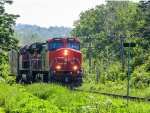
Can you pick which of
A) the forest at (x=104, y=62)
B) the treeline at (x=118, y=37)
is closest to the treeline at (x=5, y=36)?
the forest at (x=104, y=62)

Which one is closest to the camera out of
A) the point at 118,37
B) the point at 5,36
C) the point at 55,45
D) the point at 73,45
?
the point at 55,45

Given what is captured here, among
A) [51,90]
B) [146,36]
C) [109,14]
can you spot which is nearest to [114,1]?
[109,14]

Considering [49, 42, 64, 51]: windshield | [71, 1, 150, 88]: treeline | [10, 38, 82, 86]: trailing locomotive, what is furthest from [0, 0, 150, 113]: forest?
[49, 42, 64, 51]: windshield

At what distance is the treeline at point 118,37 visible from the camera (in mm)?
37394

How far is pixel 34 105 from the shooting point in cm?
1338

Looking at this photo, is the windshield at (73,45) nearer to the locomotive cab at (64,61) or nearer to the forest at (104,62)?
the locomotive cab at (64,61)

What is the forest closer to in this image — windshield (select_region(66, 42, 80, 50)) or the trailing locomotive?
the trailing locomotive

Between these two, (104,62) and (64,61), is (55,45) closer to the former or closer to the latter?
(64,61)

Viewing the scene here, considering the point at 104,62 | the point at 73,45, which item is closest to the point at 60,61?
the point at 73,45

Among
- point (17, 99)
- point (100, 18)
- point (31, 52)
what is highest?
point (100, 18)

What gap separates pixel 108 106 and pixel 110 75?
27368 millimetres

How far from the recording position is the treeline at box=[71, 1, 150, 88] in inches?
1472

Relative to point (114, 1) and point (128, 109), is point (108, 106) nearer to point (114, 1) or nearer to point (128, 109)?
point (128, 109)

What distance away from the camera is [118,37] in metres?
68.0
